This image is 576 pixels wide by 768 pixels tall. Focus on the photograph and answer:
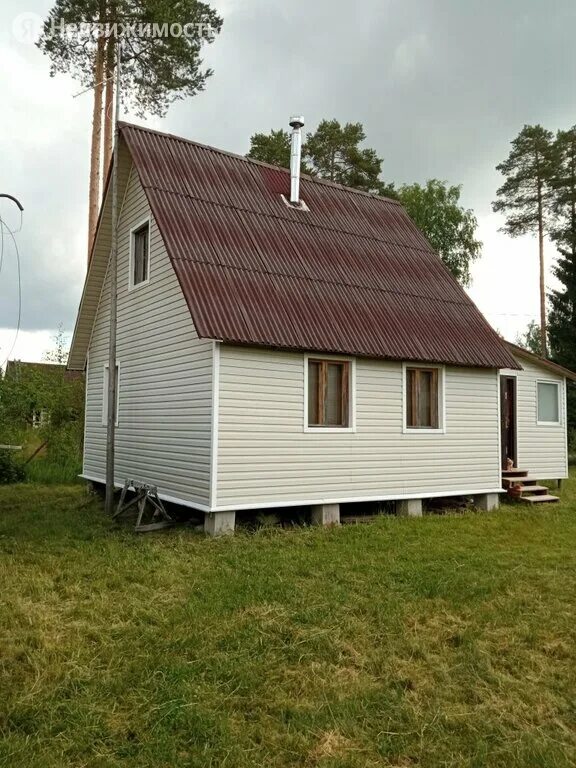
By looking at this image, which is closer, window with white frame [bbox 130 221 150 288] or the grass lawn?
the grass lawn

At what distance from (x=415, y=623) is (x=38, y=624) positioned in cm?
318

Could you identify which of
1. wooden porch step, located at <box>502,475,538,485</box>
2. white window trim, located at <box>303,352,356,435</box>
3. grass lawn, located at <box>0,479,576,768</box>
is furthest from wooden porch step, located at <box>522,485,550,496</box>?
white window trim, located at <box>303,352,356,435</box>

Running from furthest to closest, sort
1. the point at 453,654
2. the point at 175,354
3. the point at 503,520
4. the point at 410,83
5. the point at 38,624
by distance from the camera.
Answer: the point at 410,83 < the point at 503,520 < the point at 175,354 < the point at 38,624 < the point at 453,654

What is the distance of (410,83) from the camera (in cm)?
1636

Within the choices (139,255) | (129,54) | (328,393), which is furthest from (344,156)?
(328,393)

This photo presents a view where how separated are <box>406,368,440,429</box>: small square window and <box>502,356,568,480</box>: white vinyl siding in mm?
3910

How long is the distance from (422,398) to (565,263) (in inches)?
762

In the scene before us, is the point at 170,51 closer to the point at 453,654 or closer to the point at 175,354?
the point at 175,354

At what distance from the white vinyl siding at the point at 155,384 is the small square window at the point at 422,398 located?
3.79m

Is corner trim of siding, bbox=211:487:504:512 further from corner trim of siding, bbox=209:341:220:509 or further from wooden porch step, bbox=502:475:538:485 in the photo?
wooden porch step, bbox=502:475:538:485

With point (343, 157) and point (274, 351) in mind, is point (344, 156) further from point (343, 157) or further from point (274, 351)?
point (274, 351)

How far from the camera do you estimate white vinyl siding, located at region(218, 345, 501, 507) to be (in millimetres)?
8688

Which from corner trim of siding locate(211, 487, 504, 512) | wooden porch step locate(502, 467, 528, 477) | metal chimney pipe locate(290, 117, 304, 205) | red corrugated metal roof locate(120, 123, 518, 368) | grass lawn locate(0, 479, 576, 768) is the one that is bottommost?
grass lawn locate(0, 479, 576, 768)

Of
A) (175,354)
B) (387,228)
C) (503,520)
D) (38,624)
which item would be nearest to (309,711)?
(38,624)
